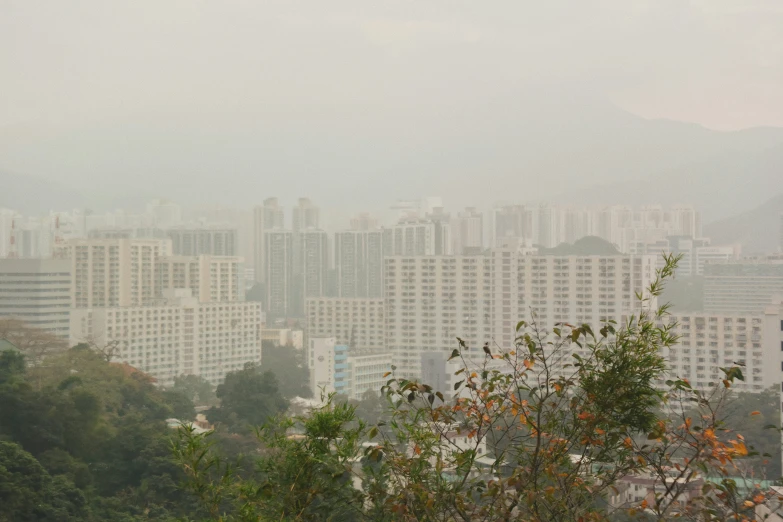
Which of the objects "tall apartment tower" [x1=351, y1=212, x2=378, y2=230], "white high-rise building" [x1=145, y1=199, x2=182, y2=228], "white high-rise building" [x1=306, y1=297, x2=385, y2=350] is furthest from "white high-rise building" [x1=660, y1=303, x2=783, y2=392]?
→ "white high-rise building" [x1=145, y1=199, x2=182, y2=228]

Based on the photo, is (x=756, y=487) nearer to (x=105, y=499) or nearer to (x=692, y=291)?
(x=105, y=499)

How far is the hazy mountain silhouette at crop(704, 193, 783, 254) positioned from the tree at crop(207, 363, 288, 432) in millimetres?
9907

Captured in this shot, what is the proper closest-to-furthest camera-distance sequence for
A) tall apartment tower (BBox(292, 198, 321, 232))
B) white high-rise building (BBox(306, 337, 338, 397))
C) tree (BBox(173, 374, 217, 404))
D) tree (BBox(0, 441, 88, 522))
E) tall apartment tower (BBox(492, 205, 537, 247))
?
tree (BBox(0, 441, 88, 522))
tree (BBox(173, 374, 217, 404))
white high-rise building (BBox(306, 337, 338, 397))
tall apartment tower (BBox(492, 205, 537, 247))
tall apartment tower (BBox(292, 198, 321, 232))

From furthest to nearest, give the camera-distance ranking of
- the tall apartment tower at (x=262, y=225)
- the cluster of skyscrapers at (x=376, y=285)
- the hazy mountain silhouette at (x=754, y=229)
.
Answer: the tall apartment tower at (x=262, y=225), the hazy mountain silhouette at (x=754, y=229), the cluster of skyscrapers at (x=376, y=285)

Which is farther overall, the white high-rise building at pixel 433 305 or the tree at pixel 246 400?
the white high-rise building at pixel 433 305

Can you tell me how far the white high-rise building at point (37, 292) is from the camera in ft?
38.3

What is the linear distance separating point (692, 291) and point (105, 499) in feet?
33.1

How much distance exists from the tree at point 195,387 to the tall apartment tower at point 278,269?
3957 mm

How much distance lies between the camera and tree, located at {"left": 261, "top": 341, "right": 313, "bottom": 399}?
10.7 meters

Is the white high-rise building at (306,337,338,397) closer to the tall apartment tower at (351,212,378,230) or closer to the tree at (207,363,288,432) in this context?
the tree at (207,363,288,432)

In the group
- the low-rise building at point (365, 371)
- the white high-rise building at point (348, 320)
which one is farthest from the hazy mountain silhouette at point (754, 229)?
the low-rise building at point (365, 371)

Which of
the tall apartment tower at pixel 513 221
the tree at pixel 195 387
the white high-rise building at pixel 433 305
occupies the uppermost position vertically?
the tall apartment tower at pixel 513 221

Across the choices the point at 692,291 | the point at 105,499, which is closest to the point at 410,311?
the point at 692,291

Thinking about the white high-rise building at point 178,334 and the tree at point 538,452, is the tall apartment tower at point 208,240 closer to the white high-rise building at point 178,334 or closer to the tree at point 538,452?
the white high-rise building at point 178,334
